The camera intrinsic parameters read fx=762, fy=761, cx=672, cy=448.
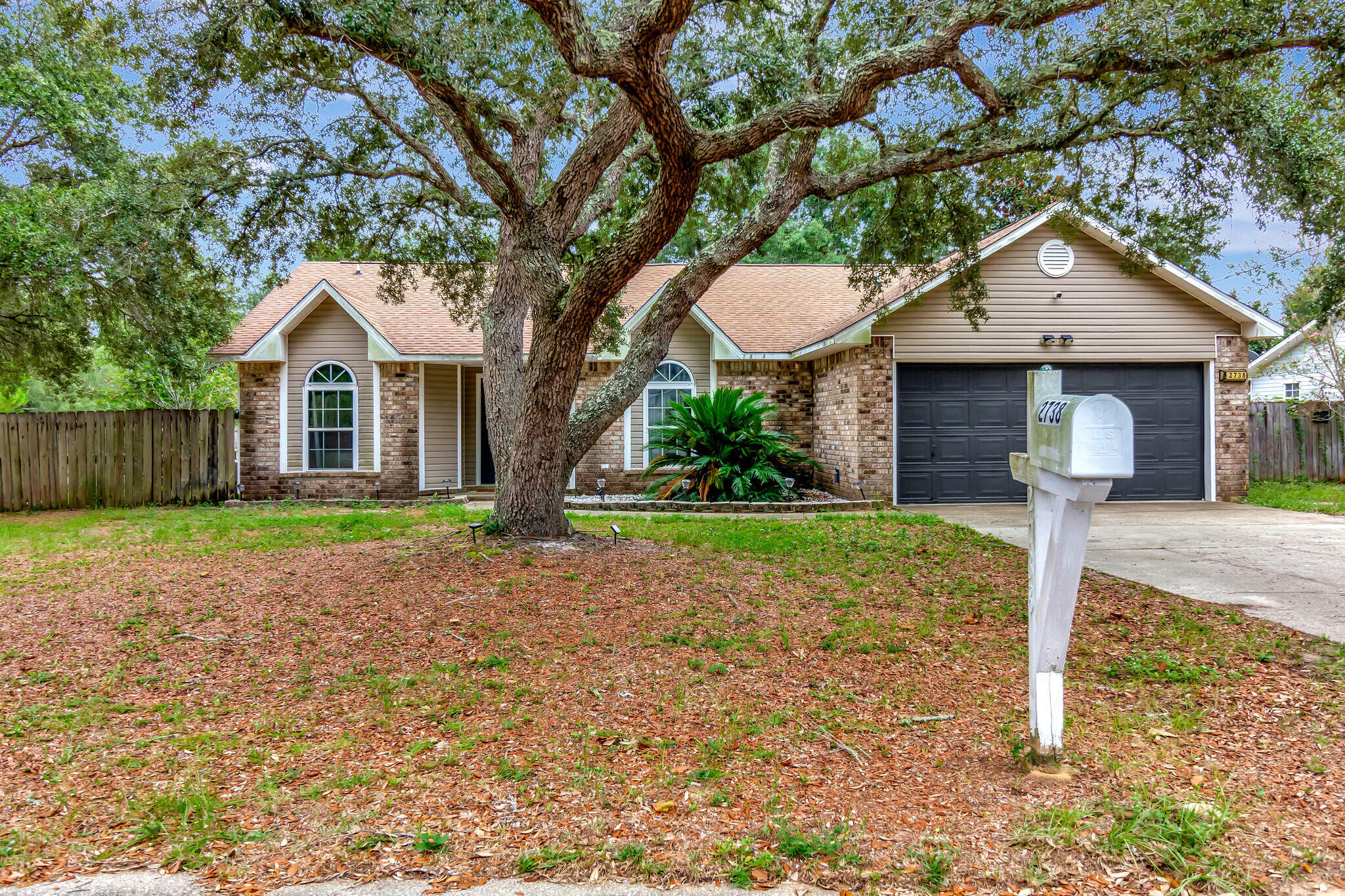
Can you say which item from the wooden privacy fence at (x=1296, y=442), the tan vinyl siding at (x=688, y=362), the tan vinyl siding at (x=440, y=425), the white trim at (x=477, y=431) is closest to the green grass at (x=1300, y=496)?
the wooden privacy fence at (x=1296, y=442)

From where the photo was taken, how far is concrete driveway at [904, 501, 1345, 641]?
5.74 m

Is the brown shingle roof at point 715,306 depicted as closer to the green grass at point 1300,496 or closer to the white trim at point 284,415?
the white trim at point 284,415

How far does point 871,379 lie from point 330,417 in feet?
30.9

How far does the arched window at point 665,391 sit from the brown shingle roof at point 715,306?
1.13 m

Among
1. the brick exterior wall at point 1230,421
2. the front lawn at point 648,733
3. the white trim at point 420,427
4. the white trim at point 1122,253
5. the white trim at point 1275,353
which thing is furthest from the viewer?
the white trim at point 1275,353

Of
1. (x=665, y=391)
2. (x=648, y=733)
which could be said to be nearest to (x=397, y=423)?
(x=665, y=391)

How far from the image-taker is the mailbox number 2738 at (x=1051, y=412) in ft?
8.59

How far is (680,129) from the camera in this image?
5301 millimetres

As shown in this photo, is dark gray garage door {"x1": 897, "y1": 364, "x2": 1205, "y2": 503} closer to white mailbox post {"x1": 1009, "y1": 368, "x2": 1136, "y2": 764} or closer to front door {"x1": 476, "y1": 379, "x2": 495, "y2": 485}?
front door {"x1": 476, "y1": 379, "x2": 495, "y2": 485}

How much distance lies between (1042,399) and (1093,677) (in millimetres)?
2080

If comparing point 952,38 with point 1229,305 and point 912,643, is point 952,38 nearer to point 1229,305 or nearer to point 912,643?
point 912,643

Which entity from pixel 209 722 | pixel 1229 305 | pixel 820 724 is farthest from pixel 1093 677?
pixel 1229 305

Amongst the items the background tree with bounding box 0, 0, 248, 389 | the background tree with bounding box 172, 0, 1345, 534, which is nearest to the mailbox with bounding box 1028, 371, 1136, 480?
the background tree with bounding box 172, 0, 1345, 534

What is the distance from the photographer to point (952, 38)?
5816 millimetres
